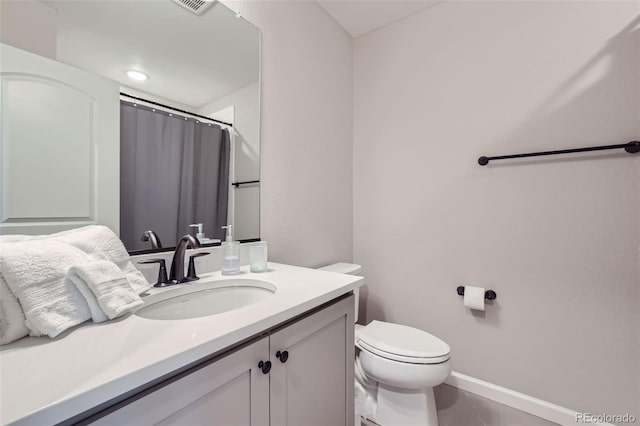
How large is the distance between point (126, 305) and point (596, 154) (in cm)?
190

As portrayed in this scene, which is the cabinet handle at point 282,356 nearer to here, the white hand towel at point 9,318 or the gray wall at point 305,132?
the white hand towel at point 9,318

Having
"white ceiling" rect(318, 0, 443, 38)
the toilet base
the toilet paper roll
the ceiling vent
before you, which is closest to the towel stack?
the ceiling vent

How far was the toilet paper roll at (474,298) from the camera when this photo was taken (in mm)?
1483

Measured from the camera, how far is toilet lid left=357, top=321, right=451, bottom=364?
1179mm

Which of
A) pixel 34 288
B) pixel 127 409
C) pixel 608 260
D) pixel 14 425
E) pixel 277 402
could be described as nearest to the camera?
pixel 14 425

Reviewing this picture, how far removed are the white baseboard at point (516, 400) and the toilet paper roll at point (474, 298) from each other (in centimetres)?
43

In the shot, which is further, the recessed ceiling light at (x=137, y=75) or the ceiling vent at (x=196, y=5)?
the ceiling vent at (x=196, y=5)

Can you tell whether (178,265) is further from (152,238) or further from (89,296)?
(89,296)

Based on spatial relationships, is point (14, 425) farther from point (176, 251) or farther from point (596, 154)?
point (596, 154)

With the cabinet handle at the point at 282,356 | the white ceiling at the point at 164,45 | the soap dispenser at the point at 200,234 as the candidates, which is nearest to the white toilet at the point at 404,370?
the cabinet handle at the point at 282,356

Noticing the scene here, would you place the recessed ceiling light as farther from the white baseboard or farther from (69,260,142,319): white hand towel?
the white baseboard

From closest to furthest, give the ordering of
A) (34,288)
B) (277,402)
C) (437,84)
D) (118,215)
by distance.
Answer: (34,288)
(277,402)
(118,215)
(437,84)

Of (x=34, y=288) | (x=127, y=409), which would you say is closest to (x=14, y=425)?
(x=127, y=409)

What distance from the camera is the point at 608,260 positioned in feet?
4.12
